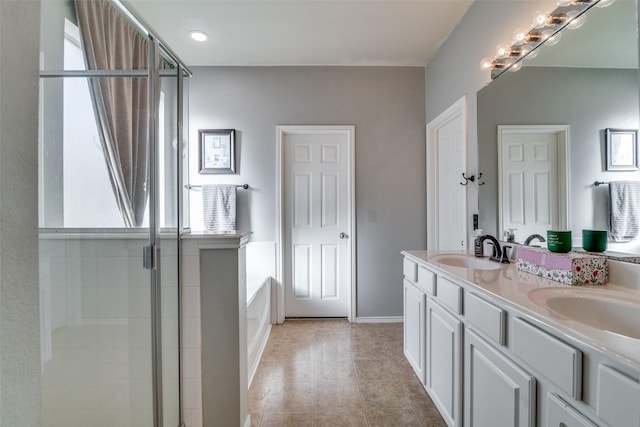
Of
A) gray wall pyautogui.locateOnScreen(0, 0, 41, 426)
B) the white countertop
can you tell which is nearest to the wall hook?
the white countertop

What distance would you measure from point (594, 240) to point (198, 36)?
3.03 m

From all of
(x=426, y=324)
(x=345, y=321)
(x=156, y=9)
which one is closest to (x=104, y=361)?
(x=426, y=324)

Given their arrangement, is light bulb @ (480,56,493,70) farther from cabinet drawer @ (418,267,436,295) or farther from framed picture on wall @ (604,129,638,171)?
cabinet drawer @ (418,267,436,295)

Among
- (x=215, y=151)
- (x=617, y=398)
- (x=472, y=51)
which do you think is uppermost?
(x=472, y=51)

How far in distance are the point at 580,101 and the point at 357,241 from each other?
6.33 ft

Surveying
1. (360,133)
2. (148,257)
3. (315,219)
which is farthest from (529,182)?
(148,257)

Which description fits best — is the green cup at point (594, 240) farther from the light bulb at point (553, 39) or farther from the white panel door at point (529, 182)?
the light bulb at point (553, 39)

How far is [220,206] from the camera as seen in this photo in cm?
268

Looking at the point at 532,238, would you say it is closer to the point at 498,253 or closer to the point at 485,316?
the point at 498,253

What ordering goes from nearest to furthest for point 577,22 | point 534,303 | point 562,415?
point 562,415 → point 534,303 → point 577,22

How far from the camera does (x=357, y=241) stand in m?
2.77

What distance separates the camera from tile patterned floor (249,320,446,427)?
1526 millimetres

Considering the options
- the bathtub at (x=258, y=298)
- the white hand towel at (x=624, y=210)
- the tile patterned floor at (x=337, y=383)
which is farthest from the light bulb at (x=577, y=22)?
the bathtub at (x=258, y=298)

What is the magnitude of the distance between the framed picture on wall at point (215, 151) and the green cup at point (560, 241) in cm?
255
